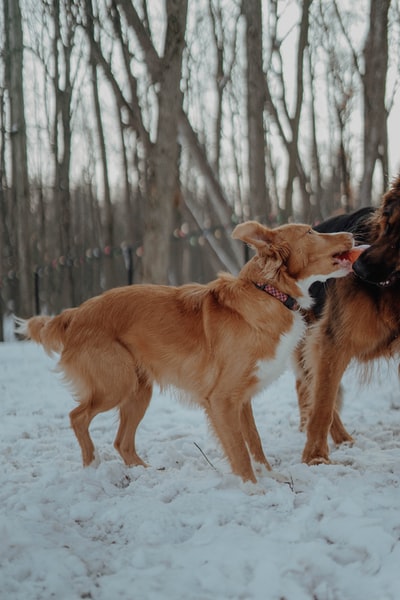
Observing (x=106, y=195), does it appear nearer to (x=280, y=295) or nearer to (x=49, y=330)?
(x=49, y=330)

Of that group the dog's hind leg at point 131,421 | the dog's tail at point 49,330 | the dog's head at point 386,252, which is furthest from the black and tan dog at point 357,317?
the dog's tail at point 49,330

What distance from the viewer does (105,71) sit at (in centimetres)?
1172

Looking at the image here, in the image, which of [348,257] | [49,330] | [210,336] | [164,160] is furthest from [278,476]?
[164,160]

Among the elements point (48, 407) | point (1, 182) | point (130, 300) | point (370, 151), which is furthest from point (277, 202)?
point (130, 300)

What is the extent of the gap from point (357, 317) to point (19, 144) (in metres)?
13.0

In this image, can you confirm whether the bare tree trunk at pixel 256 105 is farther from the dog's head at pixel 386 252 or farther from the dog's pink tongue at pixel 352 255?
the dog's pink tongue at pixel 352 255

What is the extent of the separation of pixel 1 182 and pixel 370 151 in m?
A: 13.7

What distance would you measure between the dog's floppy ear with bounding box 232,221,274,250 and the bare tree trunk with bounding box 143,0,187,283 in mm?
5994

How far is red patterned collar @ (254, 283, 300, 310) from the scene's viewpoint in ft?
13.7

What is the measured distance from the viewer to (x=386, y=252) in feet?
13.9

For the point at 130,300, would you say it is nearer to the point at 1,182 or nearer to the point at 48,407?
the point at 48,407

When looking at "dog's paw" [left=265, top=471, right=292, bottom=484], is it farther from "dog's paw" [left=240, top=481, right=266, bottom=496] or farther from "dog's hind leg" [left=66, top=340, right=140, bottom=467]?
"dog's hind leg" [left=66, top=340, right=140, bottom=467]

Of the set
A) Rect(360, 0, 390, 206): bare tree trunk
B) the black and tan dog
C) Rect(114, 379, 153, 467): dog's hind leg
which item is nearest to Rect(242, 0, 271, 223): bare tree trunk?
Rect(360, 0, 390, 206): bare tree trunk

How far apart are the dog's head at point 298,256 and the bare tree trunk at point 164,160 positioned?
19.6 ft
